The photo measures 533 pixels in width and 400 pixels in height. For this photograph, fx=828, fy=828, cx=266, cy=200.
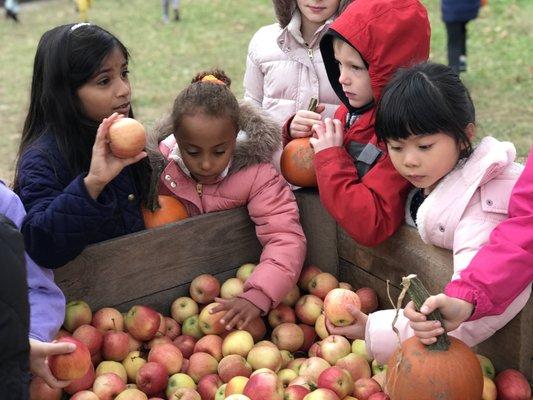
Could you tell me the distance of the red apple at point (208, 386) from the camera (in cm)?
309

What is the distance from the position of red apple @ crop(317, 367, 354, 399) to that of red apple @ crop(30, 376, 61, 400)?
952mm

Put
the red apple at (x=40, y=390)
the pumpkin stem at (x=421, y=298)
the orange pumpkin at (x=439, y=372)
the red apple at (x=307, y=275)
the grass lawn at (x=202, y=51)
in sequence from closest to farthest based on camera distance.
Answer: the pumpkin stem at (x=421, y=298), the orange pumpkin at (x=439, y=372), the red apple at (x=40, y=390), the red apple at (x=307, y=275), the grass lawn at (x=202, y=51)

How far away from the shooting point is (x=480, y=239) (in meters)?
2.73

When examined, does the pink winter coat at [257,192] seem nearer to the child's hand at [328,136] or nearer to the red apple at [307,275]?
A: the red apple at [307,275]

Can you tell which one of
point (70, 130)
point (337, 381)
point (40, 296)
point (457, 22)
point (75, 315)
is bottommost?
point (457, 22)

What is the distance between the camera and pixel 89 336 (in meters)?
3.19

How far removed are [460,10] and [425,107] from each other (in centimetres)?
610

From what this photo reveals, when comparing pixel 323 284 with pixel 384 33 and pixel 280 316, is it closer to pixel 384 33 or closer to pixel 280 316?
pixel 280 316

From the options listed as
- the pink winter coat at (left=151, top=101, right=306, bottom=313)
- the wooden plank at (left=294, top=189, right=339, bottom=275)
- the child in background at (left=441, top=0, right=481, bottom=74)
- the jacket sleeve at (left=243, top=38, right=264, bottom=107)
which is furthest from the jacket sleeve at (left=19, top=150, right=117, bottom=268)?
the child in background at (left=441, top=0, right=481, bottom=74)

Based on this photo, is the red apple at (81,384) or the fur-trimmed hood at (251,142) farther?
the fur-trimmed hood at (251,142)

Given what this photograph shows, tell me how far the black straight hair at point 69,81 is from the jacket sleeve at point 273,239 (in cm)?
75

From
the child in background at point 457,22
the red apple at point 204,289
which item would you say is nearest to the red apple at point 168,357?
the red apple at point 204,289

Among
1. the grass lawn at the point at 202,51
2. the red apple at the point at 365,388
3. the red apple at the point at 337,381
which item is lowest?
the grass lawn at the point at 202,51

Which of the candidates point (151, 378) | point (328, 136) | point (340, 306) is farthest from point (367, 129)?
point (151, 378)
